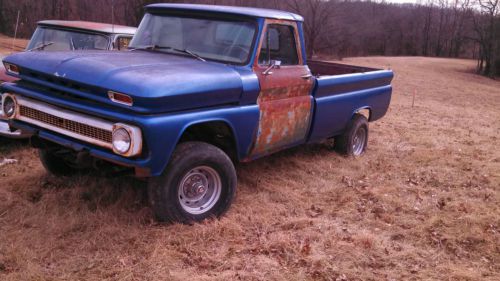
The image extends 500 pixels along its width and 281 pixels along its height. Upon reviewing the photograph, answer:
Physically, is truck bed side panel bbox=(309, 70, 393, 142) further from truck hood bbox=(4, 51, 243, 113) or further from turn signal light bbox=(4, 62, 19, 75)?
turn signal light bbox=(4, 62, 19, 75)

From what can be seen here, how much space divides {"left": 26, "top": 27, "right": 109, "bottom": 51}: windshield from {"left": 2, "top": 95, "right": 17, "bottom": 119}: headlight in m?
2.54

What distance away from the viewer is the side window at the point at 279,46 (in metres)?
4.95

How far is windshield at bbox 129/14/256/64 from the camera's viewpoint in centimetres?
477

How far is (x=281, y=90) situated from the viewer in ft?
16.4

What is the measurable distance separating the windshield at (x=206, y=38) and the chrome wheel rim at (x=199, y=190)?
3.80ft

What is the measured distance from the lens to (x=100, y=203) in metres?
4.50

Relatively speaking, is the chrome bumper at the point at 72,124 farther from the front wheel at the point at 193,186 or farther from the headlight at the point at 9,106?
the front wheel at the point at 193,186

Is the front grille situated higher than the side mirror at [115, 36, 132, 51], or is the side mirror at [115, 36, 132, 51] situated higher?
the side mirror at [115, 36, 132, 51]

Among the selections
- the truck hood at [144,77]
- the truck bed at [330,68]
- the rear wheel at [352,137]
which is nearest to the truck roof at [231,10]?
the truck hood at [144,77]

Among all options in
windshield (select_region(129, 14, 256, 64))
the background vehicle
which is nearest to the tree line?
the background vehicle

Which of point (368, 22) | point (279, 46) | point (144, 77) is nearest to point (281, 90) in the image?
point (279, 46)

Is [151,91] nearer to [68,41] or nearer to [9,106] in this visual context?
[9,106]

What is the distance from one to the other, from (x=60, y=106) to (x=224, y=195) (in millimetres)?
1594

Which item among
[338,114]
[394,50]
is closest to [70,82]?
[338,114]
